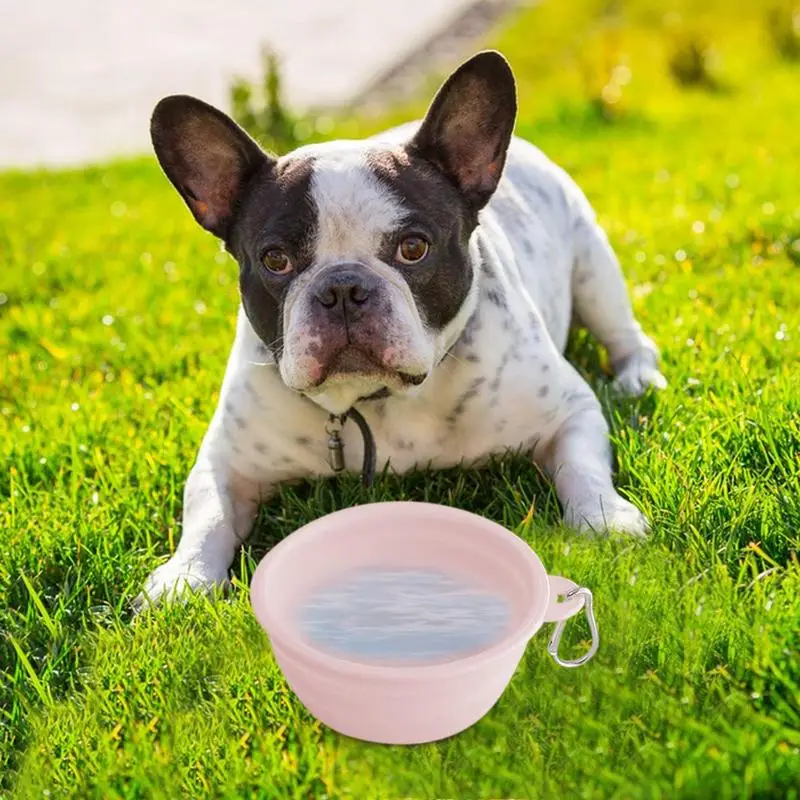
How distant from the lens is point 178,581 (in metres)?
2.96

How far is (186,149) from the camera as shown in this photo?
320 cm

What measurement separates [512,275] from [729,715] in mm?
1585

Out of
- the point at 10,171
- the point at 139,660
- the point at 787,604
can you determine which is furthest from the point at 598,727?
the point at 10,171

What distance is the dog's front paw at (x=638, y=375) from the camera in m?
3.86

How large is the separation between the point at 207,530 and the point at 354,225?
0.91 meters

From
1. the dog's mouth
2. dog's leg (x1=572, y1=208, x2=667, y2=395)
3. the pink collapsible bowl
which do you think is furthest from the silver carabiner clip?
dog's leg (x1=572, y1=208, x2=667, y2=395)

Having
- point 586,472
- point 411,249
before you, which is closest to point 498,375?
point 586,472

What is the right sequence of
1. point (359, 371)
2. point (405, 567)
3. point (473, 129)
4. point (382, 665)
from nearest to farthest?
point (382, 665) → point (405, 567) → point (359, 371) → point (473, 129)

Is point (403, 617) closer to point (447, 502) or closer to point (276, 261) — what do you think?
point (447, 502)

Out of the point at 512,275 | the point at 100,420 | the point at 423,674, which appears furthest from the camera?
the point at 100,420

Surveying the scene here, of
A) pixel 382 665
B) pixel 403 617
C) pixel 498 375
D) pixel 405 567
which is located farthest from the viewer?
pixel 498 375

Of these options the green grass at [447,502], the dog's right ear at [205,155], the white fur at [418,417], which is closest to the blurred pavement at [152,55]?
the green grass at [447,502]

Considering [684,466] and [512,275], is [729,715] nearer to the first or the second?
[684,466]

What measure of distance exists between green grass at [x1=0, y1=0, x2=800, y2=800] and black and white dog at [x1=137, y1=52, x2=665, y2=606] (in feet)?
0.37
